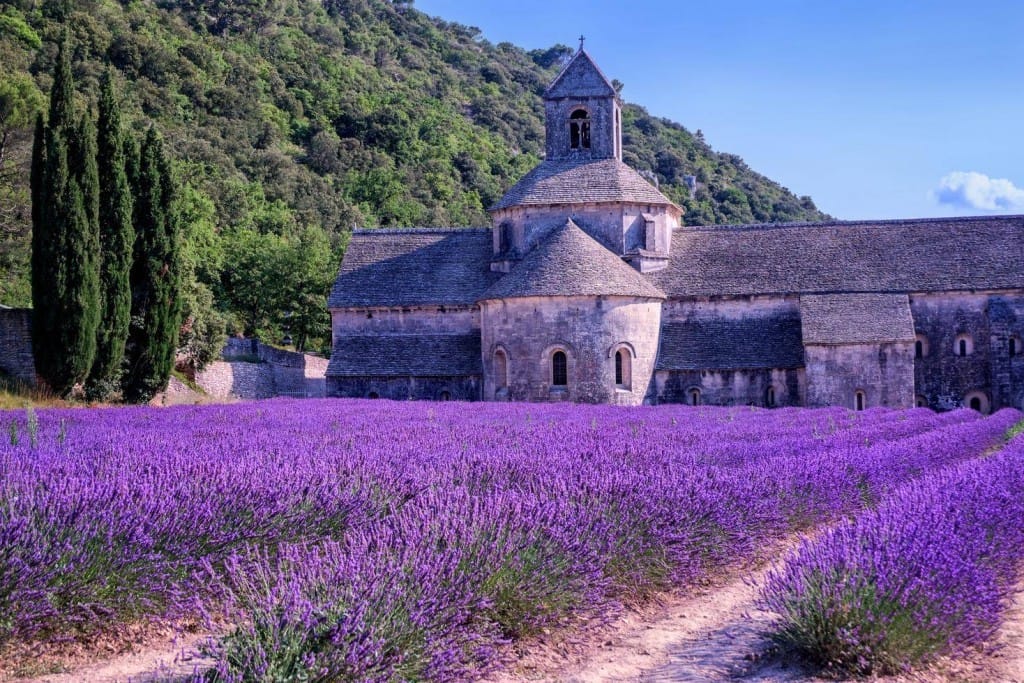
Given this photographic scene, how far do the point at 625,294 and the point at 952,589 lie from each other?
26401 millimetres

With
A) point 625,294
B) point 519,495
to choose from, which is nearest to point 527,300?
point 625,294

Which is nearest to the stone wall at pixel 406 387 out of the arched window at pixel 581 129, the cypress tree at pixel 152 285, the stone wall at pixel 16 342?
the cypress tree at pixel 152 285

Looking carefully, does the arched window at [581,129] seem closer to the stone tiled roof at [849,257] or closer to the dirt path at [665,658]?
the stone tiled roof at [849,257]

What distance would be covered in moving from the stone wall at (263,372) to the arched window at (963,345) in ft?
67.4

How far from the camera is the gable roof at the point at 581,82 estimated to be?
128 ft

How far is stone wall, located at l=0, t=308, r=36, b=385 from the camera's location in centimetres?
2641

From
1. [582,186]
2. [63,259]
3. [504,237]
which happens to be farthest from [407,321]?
[63,259]

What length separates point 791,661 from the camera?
20.4 feet

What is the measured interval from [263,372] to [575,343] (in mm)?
12406

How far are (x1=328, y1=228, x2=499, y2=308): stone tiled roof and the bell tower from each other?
428 cm

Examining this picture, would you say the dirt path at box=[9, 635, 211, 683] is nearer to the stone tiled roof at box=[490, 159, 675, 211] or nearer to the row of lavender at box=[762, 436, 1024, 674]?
the row of lavender at box=[762, 436, 1024, 674]

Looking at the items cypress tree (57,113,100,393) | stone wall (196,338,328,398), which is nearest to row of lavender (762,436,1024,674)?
cypress tree (57,113,100,393)

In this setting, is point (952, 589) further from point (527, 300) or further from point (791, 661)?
point (527, 300)

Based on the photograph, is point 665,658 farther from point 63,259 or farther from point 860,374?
point 860,374
